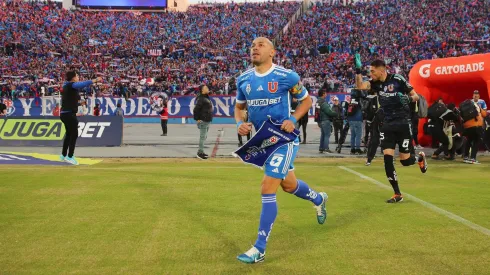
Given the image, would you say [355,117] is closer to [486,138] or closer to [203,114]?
[486,138]

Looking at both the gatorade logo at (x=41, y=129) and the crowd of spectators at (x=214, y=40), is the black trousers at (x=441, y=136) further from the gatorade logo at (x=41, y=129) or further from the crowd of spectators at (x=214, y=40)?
the crowd of spectators at (x=214, y=40)

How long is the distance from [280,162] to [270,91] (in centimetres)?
70

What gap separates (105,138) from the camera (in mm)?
19516

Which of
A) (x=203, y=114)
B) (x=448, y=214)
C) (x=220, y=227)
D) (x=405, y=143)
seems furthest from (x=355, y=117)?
(x=220, y=227)

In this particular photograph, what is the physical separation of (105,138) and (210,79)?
28119 millimetres

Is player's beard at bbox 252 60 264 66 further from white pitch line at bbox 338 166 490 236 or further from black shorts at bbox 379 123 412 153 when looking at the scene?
black shorts at bbox 379 123 412 153

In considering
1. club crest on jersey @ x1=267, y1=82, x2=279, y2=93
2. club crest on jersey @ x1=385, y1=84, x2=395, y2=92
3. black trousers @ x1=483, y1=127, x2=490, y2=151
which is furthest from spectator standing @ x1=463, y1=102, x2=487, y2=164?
club crest on jersey @ x1=267, y1=82, x2=279, y2=93

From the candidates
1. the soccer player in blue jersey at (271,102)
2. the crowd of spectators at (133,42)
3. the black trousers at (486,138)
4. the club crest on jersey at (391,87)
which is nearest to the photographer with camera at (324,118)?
the black trousers at (486,138)

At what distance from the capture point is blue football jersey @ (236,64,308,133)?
5.39 m

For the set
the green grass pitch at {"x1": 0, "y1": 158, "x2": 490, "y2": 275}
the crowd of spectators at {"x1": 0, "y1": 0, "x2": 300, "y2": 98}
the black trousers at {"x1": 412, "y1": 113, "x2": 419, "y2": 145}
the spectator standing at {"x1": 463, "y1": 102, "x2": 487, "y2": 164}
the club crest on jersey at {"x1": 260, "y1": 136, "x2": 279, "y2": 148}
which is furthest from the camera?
the crowd of spectators at {"x1": 0, "y1": 0, "x2": 300, "y2": 98}

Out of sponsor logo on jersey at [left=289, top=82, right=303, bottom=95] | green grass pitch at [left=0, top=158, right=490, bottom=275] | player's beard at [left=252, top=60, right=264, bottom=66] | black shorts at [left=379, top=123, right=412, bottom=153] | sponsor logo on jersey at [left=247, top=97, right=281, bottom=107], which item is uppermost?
player's beard at [left=252, top=60, right=264, bottom=66]

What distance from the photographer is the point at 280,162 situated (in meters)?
5.39

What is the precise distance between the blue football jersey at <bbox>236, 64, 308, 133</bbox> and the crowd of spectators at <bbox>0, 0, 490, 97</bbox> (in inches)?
1345

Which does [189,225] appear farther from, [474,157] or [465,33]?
[465,33]
